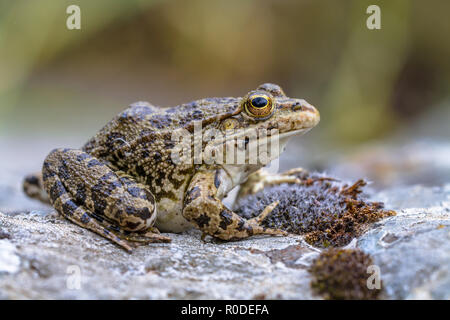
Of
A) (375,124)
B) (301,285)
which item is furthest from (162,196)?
(375,124)

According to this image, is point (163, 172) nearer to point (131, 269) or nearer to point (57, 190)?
point (57, 190)

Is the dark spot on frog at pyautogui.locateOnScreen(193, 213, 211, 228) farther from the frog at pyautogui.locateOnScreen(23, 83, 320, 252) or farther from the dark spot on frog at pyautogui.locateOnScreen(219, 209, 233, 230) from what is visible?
the dark spot on frog at pyautogui.locateOnScreen(219, 209, 233, 230)

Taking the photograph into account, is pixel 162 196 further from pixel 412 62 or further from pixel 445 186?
pixel 412 62

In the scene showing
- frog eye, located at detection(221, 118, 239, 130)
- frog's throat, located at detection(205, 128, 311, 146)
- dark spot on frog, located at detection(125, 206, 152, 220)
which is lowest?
dark spot on frog, located at detection(125, 206, 152, 220)

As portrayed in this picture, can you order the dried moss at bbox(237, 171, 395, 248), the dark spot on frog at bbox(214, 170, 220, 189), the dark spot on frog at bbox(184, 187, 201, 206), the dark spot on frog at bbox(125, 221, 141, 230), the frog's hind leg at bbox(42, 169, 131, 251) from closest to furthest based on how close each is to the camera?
1. the frog's hind leg at bbox(42, 169, 131, 251)
2. the dark spot on frog at bbox(125, 221, 141, 230)
3. the dried moss at bbox(237, 171, 395, 248)
4. the dark spot on frog at bbox(184, 187, 201, 206)
5. the dark spot on frog at bbox(214, 170, 220, 189)

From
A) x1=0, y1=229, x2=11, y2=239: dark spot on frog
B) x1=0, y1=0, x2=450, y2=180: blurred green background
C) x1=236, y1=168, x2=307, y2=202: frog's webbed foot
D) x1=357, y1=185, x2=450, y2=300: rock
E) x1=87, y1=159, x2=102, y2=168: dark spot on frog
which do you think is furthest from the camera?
x1=0, y1=0, x2=450, y2=180: blurred green background

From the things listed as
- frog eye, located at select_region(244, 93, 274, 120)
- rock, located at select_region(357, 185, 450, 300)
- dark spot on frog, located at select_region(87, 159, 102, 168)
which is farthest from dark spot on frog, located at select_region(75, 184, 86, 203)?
rock, located at select_region(357, 185, 450, 300)

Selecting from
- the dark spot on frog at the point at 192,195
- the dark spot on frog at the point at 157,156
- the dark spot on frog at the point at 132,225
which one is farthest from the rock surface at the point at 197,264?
the dark spot on frog at the point at 157,156
